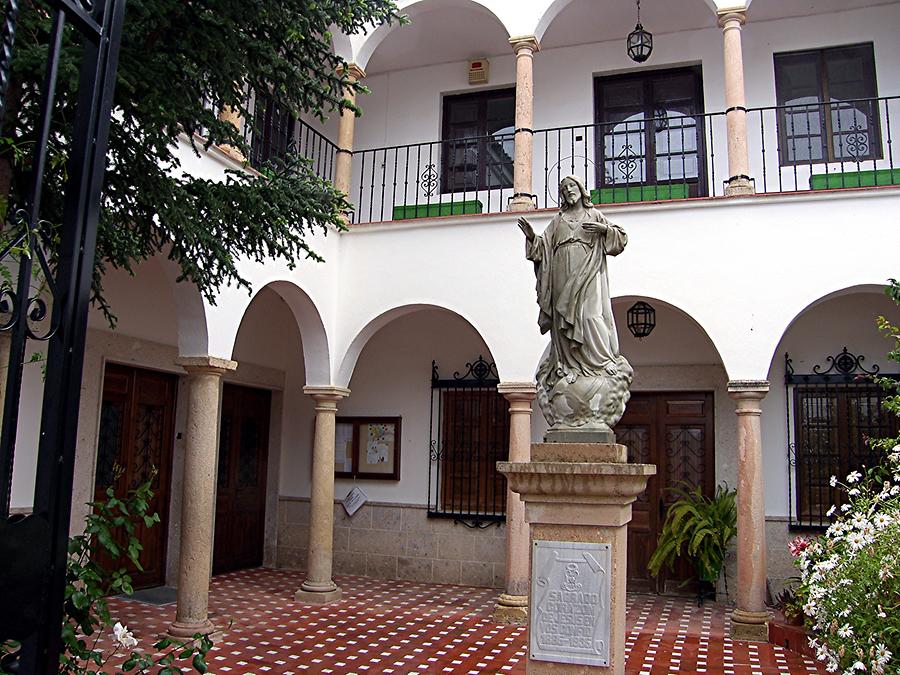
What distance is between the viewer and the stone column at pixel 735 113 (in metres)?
8.24

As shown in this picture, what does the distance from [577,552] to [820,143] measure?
7.54 meters

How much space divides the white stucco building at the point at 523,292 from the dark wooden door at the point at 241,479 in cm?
4

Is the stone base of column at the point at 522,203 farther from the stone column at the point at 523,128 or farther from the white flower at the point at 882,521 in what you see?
the white flower at the point at 882,521

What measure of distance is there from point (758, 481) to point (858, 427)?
2119mm

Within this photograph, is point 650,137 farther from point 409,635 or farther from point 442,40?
point 409,635

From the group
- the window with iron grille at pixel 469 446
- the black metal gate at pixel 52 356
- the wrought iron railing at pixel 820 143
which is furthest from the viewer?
the window with iron grille at pixel 469 446

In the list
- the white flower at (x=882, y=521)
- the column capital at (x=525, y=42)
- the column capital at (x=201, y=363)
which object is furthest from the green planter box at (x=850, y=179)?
the column capital at (x=201, y=363)

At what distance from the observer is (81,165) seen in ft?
5.74

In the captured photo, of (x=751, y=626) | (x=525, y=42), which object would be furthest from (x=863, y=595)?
(x=525, y=42)

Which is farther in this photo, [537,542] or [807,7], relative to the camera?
[807,7]

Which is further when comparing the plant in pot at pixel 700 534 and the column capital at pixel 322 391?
the column capital at pixel 322 391

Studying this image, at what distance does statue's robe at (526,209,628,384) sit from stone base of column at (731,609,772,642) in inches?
172

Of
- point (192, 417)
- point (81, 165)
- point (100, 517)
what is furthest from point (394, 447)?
point (81, 165)

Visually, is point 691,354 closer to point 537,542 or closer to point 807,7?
point 807,7
